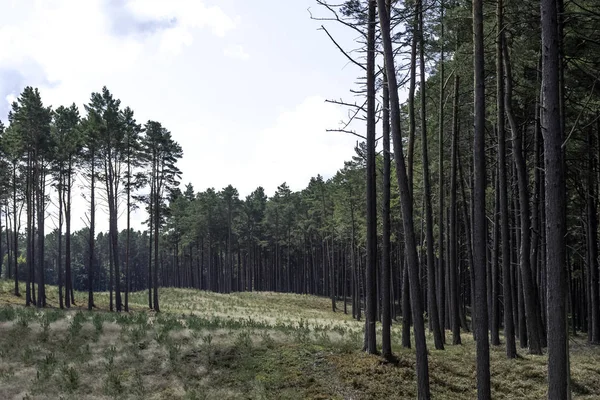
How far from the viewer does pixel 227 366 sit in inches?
553

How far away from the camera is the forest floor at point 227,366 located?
12.1m

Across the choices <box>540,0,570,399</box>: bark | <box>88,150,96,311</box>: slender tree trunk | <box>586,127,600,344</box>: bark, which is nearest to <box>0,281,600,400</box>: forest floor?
<box>586,127,600,344</box>: bark

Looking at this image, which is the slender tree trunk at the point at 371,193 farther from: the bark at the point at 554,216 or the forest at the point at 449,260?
the bark at the point at 554,216

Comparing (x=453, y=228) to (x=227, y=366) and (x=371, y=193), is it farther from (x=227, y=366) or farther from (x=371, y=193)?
(x=227, y=366)

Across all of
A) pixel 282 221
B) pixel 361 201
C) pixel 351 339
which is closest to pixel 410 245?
pixel 351 339

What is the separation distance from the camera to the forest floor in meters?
12.1

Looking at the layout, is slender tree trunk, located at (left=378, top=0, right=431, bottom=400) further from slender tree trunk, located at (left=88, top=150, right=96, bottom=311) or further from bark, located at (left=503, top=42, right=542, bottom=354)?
slender tree trunk, located at (left=88, top=150, right=96, bottom=311)

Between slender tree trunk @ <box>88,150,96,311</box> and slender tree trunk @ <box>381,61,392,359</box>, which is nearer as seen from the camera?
slender tree trunk @ <box>381,61,392,359</box>

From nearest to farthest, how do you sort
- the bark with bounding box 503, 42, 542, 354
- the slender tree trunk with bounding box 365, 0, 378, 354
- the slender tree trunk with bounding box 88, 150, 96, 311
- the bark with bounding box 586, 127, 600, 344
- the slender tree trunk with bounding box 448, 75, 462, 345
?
the slender tree trunk with bounding box 365, 0, 378, 354, the bark with bounding box 503, 42, 542, 354, the slender tree trunk with bounding box 448, 75, 462, 345, the bark with bounding box 586, 127, 600, 344, the slender tree trunk with bounding box 88, 150, 96, 311

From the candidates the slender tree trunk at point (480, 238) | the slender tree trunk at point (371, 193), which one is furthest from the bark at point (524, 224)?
the slender tree trunk at point (480, 238)

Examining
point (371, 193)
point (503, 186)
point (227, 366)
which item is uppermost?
point (503, 186)

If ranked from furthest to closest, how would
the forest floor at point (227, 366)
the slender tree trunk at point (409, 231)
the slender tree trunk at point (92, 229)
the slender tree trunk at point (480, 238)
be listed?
the slender tree trunk at point (92, 229) < the forest floor at point (227, 366) < the slender tree trunk at point (409, 231) < the slender tree trunk at point (480, 238)

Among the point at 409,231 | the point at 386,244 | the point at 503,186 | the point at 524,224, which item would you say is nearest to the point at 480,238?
the point at 409,231

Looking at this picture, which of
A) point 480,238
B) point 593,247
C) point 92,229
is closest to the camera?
point 480,238
